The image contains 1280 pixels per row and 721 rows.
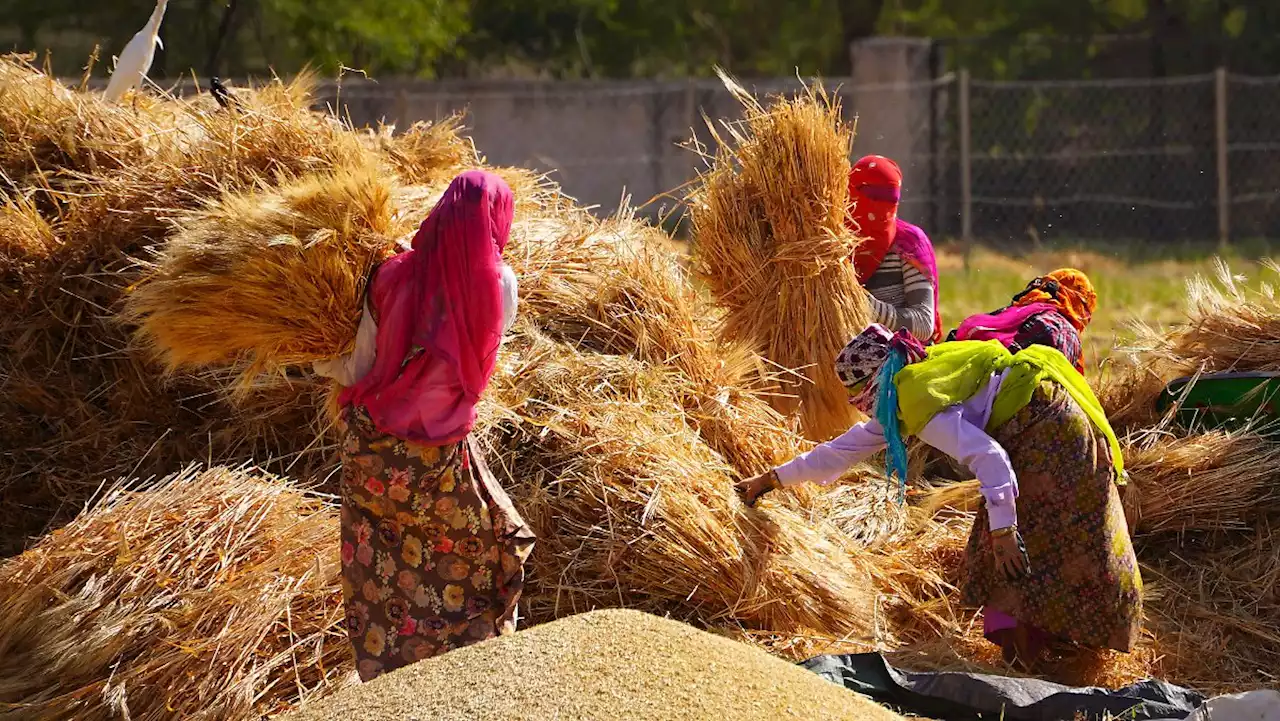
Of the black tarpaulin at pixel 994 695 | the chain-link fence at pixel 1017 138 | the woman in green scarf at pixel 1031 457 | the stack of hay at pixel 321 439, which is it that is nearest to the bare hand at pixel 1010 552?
the woman in green scarf at pixel 1031 457

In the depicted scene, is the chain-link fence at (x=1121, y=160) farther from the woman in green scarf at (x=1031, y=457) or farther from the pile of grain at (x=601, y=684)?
the pile of grain at (x=601, y=684)

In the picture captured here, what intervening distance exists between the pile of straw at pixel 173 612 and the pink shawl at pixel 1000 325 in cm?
196

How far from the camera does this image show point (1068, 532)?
3572 mm

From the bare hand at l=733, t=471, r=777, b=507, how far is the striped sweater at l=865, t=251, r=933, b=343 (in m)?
0.89

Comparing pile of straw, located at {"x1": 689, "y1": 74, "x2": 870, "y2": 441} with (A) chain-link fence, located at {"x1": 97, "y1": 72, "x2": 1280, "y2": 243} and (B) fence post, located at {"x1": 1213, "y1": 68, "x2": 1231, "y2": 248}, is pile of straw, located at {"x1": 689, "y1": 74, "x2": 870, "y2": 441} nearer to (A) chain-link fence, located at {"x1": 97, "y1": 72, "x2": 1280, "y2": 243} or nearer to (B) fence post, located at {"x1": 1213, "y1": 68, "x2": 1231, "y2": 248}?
(A) chain-link fence, located at {"x1": 97, "y1": 72, "x2": 1280, "y2": 243}

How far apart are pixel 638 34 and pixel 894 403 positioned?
1466cm

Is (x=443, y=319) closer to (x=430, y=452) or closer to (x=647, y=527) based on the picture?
(x=430, y=452)

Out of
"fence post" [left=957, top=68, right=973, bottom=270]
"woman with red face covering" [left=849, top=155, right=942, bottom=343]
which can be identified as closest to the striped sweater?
"woman with red face covering" [left=849, top=155, right=942, bottom=343]

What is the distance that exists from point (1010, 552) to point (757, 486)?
0.71 m

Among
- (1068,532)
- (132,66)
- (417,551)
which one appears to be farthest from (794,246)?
(132,66)

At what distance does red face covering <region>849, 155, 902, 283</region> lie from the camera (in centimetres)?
454

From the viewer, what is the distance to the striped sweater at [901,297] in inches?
175

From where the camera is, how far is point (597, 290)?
4.39m

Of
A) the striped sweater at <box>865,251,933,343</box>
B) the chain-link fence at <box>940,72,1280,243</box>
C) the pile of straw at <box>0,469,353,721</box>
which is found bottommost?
the chain-link fence at <box>940,72,1280,243</box>
